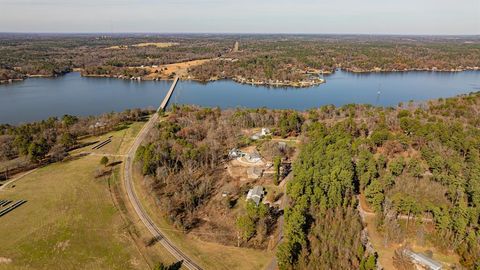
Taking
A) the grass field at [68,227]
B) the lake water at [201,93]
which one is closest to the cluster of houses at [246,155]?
the grass field at [68,227]

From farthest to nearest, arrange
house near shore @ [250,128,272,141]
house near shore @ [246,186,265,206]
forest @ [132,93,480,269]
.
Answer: house near shore @ [250,128,272,141]
house near shore @ [246,186,265,206]
forest @ [132,93,480,269]

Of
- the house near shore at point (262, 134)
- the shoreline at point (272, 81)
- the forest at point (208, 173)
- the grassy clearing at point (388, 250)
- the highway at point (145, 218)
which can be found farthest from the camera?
the shoreline at point (272, 81)

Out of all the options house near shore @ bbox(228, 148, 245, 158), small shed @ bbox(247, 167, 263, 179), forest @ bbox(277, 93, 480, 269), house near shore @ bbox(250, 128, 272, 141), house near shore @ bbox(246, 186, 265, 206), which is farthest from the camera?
house near shore @ bbox(250, 128, 272, 141)

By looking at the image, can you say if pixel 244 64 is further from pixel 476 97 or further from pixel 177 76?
pixel 476 97

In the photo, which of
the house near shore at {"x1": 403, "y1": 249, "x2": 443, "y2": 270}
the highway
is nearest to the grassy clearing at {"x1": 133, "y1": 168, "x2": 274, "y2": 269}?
the highway

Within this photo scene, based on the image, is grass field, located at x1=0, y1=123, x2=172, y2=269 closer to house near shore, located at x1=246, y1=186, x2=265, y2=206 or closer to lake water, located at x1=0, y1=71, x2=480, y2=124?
house near shore, located at x1=246, y1=186, x2=265, y2=206

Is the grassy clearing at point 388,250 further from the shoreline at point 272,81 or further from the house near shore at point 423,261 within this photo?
the shoreline at point 272,81
